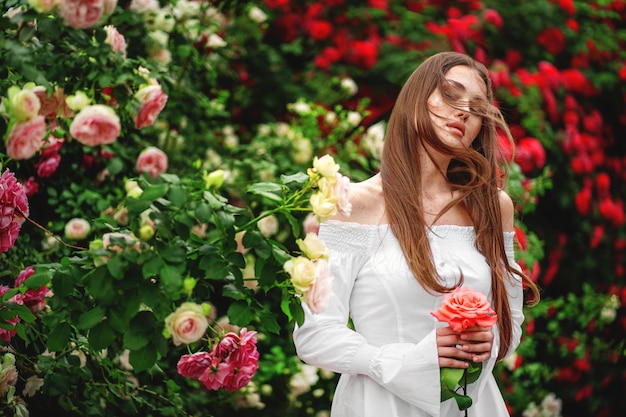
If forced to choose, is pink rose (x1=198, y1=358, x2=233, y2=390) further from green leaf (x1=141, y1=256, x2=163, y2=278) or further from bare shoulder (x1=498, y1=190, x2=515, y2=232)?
bare shoulder (x1=498, y1=190, x2=515, y2=232)

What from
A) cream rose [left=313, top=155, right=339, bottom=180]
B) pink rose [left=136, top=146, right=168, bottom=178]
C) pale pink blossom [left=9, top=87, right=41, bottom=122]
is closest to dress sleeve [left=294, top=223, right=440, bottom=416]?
cream rose [left=313, top=155, right=339, bottom=180]

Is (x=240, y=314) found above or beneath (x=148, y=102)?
beneath

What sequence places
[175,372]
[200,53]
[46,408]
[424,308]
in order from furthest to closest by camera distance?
[200,53] < [175,372] < [46,408] < [424,308]

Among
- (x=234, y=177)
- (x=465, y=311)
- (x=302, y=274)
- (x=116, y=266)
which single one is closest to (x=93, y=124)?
(x=116, y=266)

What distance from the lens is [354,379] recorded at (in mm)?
2188

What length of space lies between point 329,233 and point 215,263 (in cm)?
50

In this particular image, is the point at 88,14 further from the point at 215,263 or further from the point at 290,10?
the point at 290,10

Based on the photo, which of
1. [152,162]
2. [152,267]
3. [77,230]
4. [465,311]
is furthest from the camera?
[152,162]

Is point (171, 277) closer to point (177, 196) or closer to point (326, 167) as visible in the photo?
point (177, 196)

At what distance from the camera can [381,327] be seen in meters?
2.13

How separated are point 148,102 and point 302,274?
0.78m

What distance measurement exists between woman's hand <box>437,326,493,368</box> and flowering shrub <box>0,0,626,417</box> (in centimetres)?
44

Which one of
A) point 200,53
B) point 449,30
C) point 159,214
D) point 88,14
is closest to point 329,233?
point 159,214

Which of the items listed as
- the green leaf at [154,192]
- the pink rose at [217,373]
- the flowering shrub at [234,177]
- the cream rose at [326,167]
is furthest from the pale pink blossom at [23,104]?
the pink rose at [217,373]
